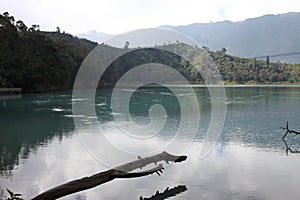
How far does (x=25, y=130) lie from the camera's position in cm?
1488

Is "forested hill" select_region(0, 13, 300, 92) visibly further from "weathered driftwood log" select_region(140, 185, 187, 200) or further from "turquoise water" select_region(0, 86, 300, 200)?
"weathered driftwood log" select_region(140, 185, 187, 200)

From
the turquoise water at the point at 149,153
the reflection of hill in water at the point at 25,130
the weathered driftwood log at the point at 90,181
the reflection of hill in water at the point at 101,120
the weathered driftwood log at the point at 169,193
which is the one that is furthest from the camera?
the reflection of hill in water at the point at 101,120

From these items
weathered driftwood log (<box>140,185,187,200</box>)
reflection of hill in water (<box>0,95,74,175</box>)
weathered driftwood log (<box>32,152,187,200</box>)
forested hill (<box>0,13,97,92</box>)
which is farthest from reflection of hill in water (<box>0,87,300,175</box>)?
forested hill (<box>0,13,97,92</box>)

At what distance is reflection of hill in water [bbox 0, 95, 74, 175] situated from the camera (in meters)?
10.5

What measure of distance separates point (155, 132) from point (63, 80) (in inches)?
1191

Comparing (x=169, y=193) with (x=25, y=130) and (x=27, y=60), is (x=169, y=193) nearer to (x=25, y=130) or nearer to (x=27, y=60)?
(x=25, y=130)

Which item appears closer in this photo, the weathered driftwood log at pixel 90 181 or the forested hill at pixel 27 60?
the weathered driftwood log at pixel 90 181

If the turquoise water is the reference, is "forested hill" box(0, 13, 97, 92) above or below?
above

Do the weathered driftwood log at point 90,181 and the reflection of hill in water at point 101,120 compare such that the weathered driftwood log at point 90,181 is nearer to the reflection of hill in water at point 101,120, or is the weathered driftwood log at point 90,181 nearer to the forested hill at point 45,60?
the reflection of hill in water at point 101,120

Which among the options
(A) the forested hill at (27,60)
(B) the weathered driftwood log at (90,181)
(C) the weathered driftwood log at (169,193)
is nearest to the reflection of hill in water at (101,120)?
(B) the weathered driftwood log at (90,181)

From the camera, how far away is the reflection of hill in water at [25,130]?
34.4ft

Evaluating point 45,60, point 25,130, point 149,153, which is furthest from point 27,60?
point 149,153

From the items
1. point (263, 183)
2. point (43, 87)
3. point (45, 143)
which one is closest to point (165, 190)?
point (263, 183)

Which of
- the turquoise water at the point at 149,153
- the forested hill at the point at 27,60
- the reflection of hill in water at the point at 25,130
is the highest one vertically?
the forested hill at the point at 27,60
